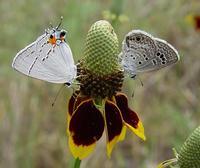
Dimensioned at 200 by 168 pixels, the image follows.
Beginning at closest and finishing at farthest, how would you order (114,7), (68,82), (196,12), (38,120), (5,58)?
(68,82) < (114,7) < (38,120) < (5,58) < (196,12)

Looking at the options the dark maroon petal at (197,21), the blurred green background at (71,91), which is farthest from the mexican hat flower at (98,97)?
the dark maroon petal at (197,21)

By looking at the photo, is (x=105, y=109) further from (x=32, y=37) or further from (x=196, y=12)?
(x=196, y=12)

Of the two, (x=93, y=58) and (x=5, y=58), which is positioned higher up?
(x=5, y=58)

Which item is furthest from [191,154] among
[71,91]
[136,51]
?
[71,91]

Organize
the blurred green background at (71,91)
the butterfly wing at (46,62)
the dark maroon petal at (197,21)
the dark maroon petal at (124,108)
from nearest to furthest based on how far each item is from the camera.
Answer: the butterfly wing at (46,62), the dark maroon petal at (124,108), the blurred green background at (71,91), the dark maroon petal at (197,21)

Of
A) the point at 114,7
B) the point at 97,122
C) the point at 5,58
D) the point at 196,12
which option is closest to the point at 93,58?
the point at 97,122

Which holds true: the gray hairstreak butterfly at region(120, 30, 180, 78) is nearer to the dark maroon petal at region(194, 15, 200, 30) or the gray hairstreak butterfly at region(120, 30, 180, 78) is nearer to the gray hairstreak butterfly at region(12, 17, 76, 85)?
the gray hairstreak butterfly at region(12, 17, 76, 85)

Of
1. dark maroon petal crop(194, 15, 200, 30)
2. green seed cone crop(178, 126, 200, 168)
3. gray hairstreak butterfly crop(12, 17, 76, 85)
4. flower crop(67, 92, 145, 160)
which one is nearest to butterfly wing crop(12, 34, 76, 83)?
gray hairstreak butterfly crop(12, 17, 76, 85)

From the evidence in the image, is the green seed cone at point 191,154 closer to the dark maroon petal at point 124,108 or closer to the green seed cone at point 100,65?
the dark maroon petal at point 124,108
